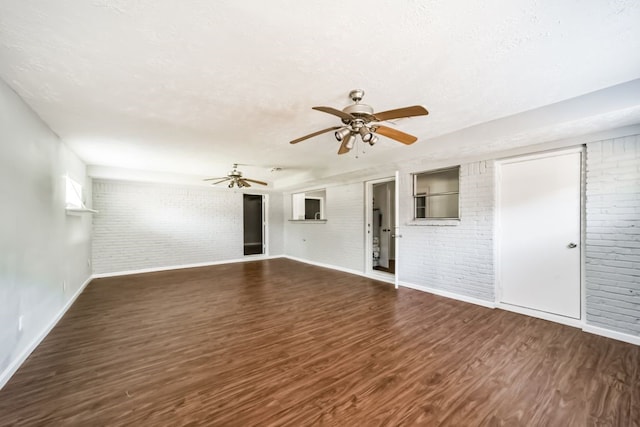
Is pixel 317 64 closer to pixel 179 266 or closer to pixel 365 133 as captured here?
pixel 365 133

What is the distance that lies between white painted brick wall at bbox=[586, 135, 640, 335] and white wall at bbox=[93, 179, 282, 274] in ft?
23.9

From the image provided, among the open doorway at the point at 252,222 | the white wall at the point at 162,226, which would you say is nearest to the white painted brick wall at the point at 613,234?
the white wall at the point at 162,226

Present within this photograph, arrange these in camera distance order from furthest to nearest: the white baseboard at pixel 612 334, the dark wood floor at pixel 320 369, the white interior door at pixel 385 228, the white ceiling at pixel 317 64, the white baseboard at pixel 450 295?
1. the white interior door at pixel 385 228
2. the white baseboard at pixel 450 295
3. the white baseboard at pixel 612 334
4. the dark wood floor at pixel 320 369
5. the white ceiling at pixel 317 64

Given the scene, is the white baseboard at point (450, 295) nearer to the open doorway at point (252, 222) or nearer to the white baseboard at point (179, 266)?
the white baseboard at point (179, 266)

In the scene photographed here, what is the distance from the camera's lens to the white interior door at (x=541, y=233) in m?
3.03

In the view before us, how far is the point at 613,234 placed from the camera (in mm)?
2713

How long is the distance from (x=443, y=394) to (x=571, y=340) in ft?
6.36

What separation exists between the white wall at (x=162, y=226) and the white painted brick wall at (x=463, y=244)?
5.17 metres

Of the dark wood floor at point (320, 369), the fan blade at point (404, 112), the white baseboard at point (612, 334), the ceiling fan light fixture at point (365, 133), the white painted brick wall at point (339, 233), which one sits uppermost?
the fan blade at point (404, 112)

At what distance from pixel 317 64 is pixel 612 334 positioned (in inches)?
160

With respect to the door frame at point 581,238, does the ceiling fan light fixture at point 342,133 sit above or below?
above

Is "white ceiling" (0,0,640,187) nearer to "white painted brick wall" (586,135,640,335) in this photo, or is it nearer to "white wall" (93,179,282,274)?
"white painted brick wall" (586,135,640,335)

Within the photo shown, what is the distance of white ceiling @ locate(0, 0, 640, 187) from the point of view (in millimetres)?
1422

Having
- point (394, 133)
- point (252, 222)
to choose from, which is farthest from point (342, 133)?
point (252, 222)
